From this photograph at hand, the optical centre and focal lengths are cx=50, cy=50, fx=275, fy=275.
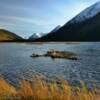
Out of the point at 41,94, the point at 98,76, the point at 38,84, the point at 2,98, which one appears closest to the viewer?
the point at 2,98

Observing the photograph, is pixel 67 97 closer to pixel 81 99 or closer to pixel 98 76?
pixel 81 99

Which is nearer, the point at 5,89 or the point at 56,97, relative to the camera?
the point at 56,97

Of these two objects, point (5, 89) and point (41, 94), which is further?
point (5, 89)

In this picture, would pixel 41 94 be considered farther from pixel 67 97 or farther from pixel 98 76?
pixel 98 76

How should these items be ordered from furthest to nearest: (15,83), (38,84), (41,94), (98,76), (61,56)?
(61,56), (98,76), (15,83), (38,84), (41,94)

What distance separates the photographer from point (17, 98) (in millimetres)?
7777

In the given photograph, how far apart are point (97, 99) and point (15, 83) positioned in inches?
596

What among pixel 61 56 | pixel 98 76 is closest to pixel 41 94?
pixel 98 76

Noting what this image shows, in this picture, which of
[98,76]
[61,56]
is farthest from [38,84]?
[61,56]

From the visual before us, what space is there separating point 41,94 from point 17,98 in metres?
0.75

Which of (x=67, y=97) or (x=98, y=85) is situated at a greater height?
(x=67, y=97)

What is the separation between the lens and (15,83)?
73.3 feet

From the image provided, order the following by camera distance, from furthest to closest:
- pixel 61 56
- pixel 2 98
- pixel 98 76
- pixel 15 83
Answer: pixel 61 56 → pixel 98 76 → pixel 15 83 → pixel 2 98

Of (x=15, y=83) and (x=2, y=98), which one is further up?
(x=2, y=98)
